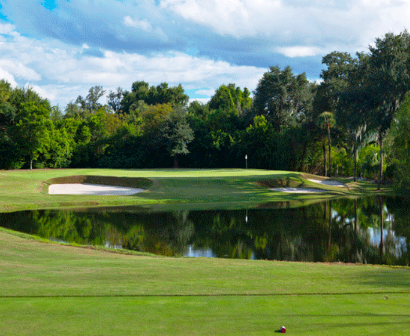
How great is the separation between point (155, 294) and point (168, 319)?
1.35 metres

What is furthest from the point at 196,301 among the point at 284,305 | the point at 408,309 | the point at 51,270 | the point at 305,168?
the point at 305,168

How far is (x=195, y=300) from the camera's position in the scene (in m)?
5.37

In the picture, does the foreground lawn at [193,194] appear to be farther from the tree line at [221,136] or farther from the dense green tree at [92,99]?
the dense green tree at [92,99]

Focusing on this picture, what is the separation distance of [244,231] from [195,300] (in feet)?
37.1

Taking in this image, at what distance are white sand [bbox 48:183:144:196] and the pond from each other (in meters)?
7.36

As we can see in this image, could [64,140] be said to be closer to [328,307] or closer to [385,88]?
[385,88]

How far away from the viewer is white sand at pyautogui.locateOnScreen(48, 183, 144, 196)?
1181 inches

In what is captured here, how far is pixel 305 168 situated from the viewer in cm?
5309

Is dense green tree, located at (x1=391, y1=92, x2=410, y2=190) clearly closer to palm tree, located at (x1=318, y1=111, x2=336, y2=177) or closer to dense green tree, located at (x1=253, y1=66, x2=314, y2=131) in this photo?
palm tree, located at (x1=318, y1=111, x2=336, y2=177)

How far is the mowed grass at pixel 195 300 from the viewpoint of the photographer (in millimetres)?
4117

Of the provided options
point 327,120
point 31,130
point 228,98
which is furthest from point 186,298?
point 228,98

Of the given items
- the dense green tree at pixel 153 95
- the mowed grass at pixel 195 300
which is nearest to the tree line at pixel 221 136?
the dense green tree at pixel 153 95

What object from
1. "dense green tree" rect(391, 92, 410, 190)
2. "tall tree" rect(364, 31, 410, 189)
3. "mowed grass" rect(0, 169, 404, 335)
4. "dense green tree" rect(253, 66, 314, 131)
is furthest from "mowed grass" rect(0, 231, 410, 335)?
"dense green tree" rect(253, 66, 314, 131)

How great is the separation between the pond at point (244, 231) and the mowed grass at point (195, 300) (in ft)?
14.1
